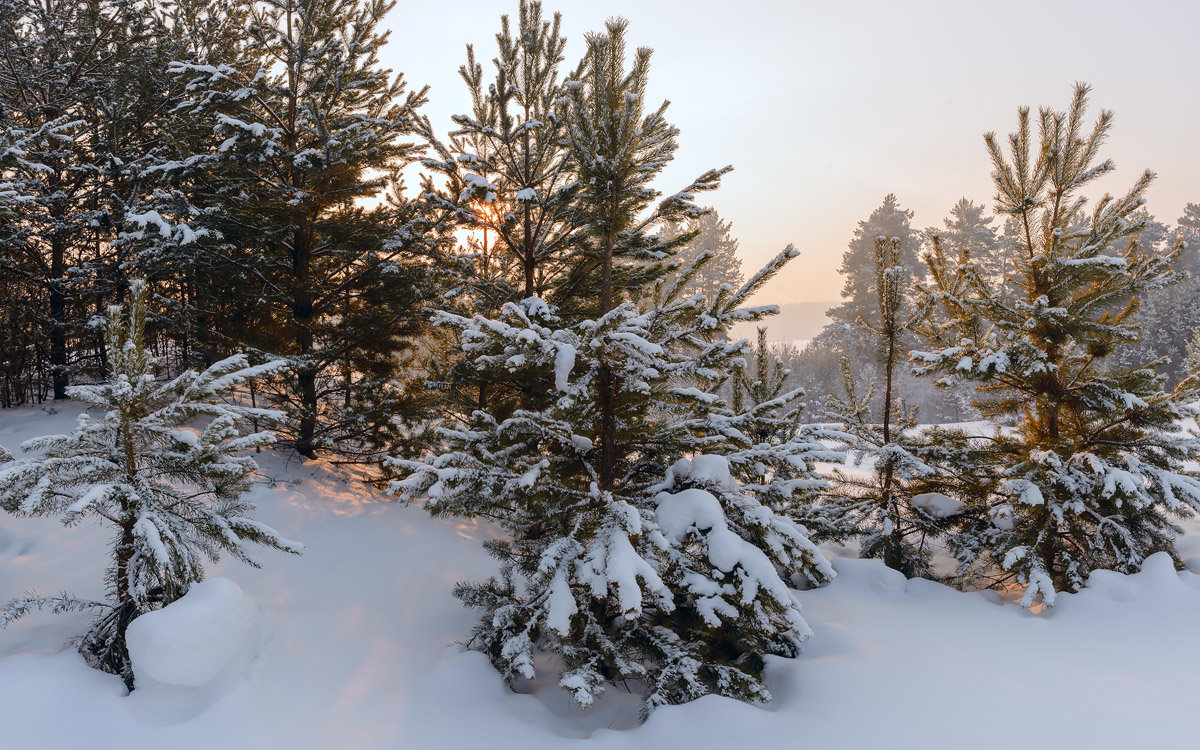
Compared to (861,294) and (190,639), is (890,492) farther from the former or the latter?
(861,294)

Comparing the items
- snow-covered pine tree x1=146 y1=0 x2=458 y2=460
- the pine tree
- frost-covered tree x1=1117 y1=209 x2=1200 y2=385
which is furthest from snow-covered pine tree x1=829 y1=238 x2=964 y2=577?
frost-covered tree x1=1117 y1=209 x2=1200 y2=385

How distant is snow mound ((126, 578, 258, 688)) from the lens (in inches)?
137

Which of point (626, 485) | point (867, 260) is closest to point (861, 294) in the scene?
point (867, 260)

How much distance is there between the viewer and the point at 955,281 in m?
6.88

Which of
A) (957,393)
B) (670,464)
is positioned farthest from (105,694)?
(957,393)

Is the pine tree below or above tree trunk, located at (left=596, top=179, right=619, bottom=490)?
above

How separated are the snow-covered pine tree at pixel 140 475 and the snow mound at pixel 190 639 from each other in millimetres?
197

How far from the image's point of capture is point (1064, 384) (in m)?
6.58

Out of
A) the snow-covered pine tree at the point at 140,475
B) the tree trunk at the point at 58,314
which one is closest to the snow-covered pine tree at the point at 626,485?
the snow-covered pine tree at the point at 140,475

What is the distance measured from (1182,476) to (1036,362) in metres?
1.81

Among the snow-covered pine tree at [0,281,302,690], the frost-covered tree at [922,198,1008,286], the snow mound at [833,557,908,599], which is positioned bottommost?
the snow mound at [833,557,908,599]

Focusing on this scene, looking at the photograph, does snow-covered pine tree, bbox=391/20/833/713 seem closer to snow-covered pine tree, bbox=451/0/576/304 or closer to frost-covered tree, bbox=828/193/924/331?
snow-covered pine tree, bbox=451/0/576/304

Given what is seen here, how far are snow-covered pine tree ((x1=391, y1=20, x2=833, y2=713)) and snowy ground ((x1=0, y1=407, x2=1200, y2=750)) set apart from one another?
354 mm

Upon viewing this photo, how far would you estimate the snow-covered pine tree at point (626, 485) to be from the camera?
382 centimetres
